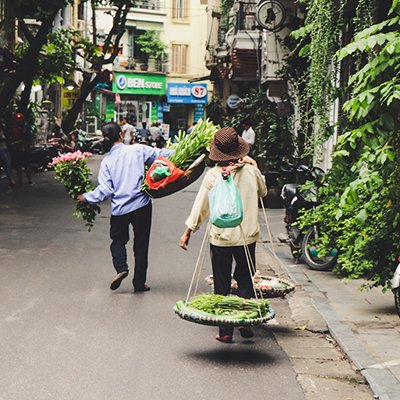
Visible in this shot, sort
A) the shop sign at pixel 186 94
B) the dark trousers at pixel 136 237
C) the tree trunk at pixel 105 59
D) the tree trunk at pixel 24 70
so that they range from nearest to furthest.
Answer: the dark trousers at pixel 136 237 < the tree trunk at pixel 24 70 < the tree trunk at pixel 105 59 < the shop sign at pixel 186 94

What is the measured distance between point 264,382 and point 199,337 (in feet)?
4.75

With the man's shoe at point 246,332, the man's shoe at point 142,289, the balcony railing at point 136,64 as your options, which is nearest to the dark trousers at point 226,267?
the man's shoe at point 246,332

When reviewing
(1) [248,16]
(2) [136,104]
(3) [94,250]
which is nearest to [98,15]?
(2) [136,104]

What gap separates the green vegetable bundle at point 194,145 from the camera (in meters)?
9.24

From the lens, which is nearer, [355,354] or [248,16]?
[355,354]

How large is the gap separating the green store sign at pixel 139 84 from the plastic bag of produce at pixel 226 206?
5445cm

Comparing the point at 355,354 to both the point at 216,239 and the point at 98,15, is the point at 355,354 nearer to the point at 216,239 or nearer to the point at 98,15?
the point at 216,239

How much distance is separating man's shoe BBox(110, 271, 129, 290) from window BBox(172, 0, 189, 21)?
55.2m

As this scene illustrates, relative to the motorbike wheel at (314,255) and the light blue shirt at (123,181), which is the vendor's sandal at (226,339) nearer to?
the light blue shirt at (123,181)

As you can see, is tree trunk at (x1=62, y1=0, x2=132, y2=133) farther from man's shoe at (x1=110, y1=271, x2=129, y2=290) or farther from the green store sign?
the green store sign

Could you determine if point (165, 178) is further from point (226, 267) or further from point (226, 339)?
point (226, 339)

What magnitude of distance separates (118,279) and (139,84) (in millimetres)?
53170

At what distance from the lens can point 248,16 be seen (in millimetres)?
30031

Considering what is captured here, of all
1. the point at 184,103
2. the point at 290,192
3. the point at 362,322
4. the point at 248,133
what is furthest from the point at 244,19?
the point at 184,103
